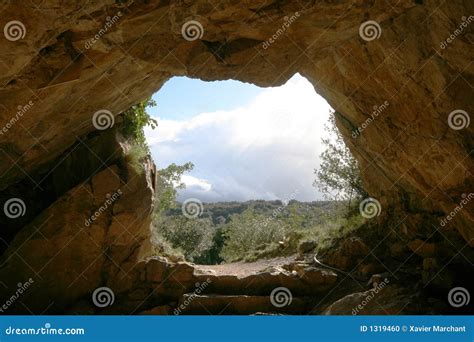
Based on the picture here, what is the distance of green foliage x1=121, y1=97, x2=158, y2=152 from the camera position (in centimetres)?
1370

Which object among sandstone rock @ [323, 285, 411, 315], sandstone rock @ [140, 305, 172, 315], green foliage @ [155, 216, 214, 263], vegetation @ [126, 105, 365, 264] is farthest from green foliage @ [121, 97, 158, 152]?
green foliage @ [155, 216, 214, 263]

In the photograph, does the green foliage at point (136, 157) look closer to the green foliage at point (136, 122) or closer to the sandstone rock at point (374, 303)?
the green foliage at point (136, 122)

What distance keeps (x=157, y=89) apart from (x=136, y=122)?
2.38 metres

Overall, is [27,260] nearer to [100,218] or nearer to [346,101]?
[100,218]

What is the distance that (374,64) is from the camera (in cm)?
979

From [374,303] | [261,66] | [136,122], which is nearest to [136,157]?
[136,122]

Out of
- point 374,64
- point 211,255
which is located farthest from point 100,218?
point 211,255

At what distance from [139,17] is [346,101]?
6.23 metres

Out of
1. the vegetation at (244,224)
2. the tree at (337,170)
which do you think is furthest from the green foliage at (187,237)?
the tree at (337,170)

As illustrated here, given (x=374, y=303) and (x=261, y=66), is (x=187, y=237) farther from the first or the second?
(x=261, y=66)

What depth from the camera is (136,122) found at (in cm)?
1392

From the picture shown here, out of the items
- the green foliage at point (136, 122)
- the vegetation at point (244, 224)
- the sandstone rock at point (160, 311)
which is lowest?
the sandstone rock at point (160, 311)

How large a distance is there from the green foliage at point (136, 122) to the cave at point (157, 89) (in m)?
0.62

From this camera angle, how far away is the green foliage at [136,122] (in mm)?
13703
